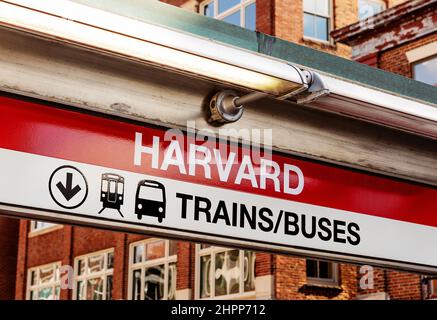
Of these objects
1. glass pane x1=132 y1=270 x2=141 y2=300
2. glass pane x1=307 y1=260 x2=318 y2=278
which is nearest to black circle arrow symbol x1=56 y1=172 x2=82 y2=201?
glass pane x1=307 y1=260 x2=318 y2=278

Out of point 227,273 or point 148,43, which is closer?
point 148,43

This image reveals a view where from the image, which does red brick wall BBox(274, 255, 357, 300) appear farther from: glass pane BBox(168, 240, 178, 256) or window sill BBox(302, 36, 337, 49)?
window sill BBox(302, 36, 337, 49)

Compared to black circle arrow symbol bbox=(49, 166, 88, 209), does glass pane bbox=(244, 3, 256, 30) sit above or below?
above

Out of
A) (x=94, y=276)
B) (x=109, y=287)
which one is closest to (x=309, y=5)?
(x=109, y=287)

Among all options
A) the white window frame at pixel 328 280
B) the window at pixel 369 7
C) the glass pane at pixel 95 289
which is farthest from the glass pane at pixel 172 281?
the window at pixel 369 7

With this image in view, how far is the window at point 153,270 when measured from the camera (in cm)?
2254

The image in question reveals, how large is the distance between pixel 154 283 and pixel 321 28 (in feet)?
28.4

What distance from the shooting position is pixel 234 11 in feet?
74.2

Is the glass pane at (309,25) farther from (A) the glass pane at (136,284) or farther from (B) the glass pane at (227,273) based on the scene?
(A) the glass pane at (136,284)

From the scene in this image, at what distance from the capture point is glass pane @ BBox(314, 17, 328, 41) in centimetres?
2195

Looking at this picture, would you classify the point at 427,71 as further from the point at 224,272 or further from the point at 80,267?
the point at 80,267

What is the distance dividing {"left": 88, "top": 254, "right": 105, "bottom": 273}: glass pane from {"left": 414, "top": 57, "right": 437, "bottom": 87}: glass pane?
1226 centimetres
